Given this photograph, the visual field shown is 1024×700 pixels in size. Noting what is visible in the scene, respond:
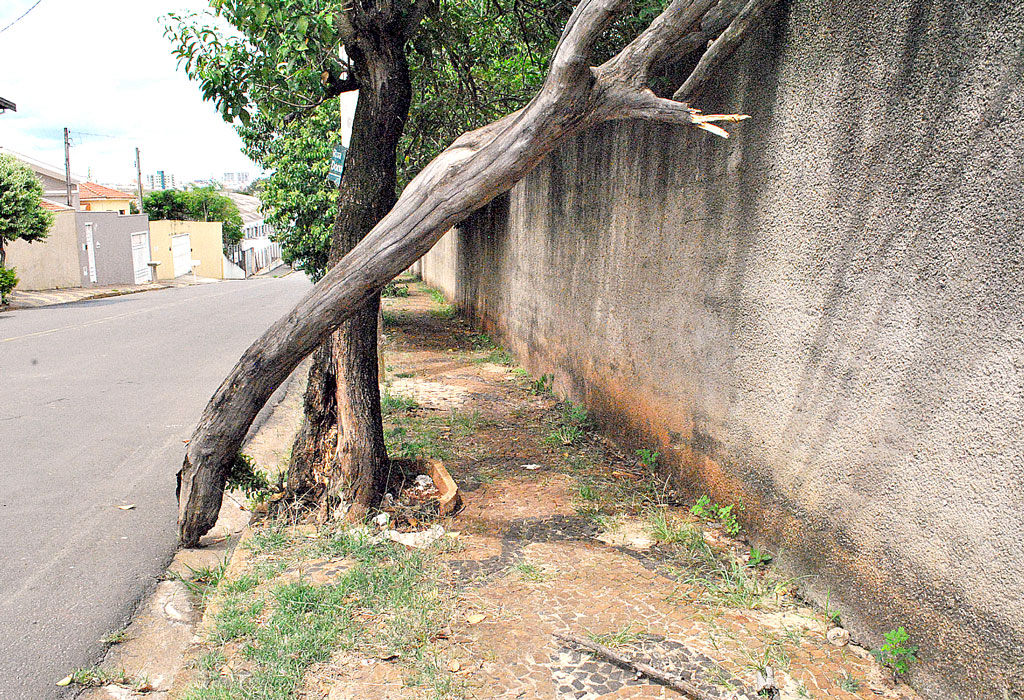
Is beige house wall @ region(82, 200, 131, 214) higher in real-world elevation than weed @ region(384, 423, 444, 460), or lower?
higher

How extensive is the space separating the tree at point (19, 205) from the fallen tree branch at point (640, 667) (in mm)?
19707

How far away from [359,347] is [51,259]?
26287 millimetres

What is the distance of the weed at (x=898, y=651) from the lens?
2.67 metres

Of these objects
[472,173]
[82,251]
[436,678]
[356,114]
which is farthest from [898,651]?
[82,251]

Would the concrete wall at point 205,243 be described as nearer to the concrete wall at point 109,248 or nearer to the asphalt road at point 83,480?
the concrete wall at point 109,248

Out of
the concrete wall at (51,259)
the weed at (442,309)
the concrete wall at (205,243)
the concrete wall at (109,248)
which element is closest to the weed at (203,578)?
the weed at (442,309)

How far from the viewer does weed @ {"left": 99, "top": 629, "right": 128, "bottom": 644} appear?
3.29 meters

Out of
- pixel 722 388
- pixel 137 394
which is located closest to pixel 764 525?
pixel 722 388

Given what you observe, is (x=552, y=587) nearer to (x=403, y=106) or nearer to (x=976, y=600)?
(x=976, y=600)

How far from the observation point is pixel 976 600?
7.91 ft

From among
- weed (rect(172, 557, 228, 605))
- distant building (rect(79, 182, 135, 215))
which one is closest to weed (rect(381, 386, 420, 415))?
weed (rect(172, 557, 228, 605))

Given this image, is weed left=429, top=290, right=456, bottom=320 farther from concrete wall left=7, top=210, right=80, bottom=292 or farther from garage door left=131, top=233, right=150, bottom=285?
garage door left=131, top=233, right=150, bottom=285

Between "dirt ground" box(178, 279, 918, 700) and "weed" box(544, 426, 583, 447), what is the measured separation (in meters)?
0.02

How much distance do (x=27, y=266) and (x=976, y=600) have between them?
1135 inches
